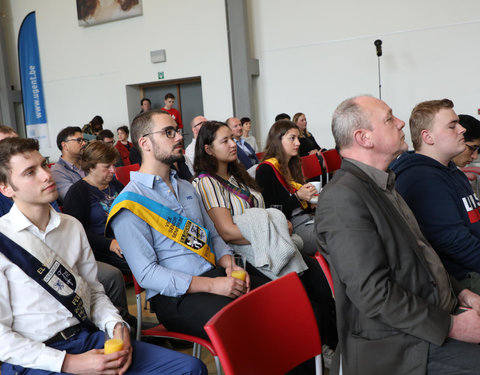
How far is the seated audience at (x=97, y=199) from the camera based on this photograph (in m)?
2.69

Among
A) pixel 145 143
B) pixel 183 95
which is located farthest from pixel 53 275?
pixel 183 95

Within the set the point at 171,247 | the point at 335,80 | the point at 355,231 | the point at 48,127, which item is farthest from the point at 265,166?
the point at 48,127

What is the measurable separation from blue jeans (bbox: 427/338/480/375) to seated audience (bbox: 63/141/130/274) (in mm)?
1838

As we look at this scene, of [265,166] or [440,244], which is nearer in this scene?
[440,244]

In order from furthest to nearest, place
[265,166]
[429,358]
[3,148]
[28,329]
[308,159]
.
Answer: [308,159], [265,166], [3,148], [28,329], [429,358]

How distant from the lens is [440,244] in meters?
1.88

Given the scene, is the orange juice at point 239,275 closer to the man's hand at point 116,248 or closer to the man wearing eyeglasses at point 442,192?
the man wearing eyeglasses at point 442,192

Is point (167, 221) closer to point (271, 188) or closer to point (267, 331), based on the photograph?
Result: point (267, 331)

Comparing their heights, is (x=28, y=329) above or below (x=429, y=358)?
above

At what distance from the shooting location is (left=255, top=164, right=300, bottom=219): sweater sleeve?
295 centimetres

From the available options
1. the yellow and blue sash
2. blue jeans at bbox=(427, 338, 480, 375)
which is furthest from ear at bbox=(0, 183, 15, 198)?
blue jeans at bbox=(427, 338, 480, 375)

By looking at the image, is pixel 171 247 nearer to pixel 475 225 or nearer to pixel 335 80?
pixel 475 225

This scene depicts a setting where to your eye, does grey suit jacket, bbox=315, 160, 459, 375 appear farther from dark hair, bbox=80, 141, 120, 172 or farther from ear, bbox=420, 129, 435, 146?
dark hair, bbox=80, 141, 120, 172

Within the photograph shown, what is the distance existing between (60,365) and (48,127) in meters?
10.0
